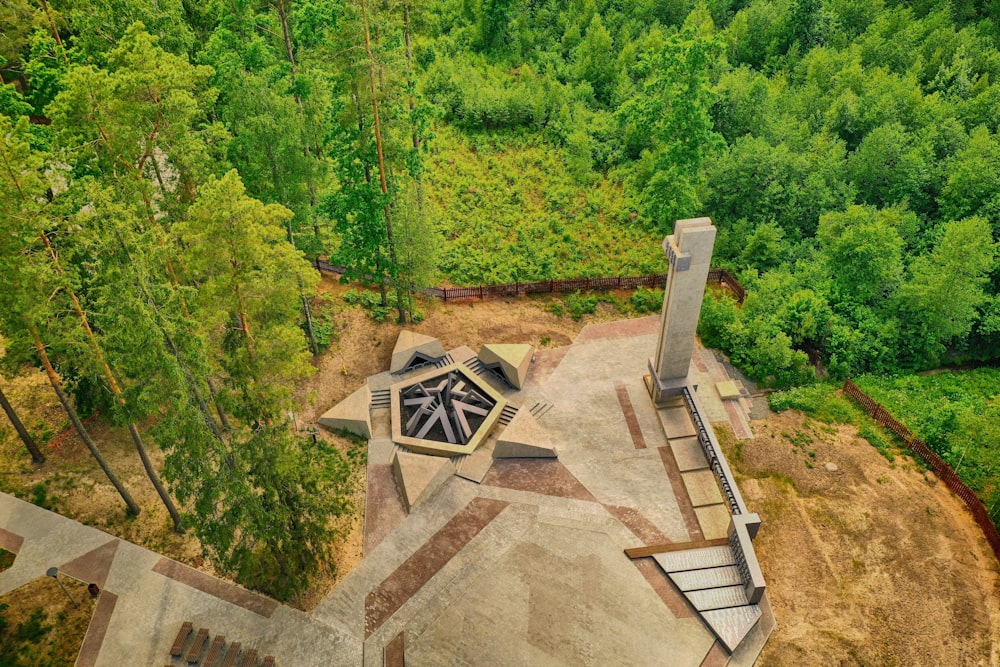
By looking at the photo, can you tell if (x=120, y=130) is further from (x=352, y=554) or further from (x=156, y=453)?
(x=352, y=554)

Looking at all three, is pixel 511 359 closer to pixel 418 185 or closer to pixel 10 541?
pixel 418 185

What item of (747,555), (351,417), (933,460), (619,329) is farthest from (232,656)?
(933,460)

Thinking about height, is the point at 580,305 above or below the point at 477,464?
above

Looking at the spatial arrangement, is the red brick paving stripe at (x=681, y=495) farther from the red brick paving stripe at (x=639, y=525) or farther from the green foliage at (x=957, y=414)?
the green foliage at (x=957, y=414)

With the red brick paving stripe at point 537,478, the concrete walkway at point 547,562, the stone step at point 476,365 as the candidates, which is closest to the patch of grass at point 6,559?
the concrete walkway at point 547,562

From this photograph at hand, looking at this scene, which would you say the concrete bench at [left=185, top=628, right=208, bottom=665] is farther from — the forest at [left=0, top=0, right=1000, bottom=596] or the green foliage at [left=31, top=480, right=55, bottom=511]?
the green foliage at [left=31, top=480, right=55, bottom=511]
